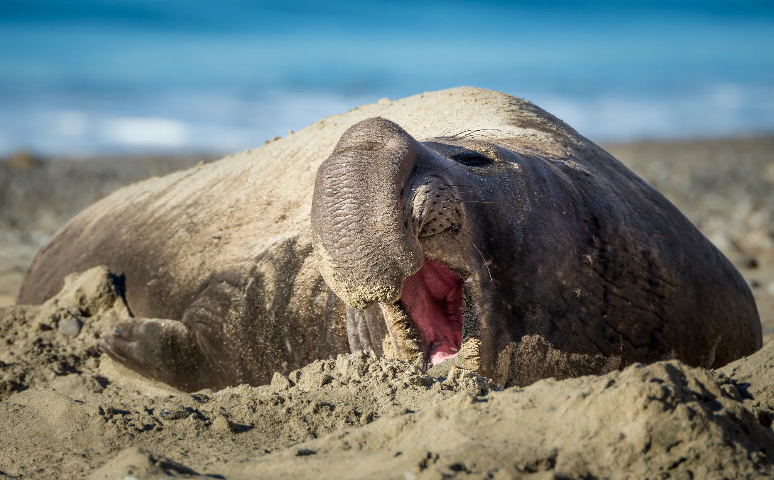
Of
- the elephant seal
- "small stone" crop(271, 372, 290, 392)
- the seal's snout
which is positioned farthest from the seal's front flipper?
the seal's snout

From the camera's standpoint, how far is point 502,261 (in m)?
3.29

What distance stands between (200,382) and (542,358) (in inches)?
74.0

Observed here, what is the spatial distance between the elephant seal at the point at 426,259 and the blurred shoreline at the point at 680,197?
5.24 feet

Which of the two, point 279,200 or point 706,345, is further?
point 279,200

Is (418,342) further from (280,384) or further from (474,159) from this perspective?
(474,159)

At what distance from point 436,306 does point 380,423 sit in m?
1.06

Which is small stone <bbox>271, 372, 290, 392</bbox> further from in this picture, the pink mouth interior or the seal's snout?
the pink mouth interior

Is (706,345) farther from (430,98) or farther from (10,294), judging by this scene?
(10,294)

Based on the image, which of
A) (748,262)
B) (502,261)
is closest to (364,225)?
(502,261)

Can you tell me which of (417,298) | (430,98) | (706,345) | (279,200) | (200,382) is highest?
(430,98)

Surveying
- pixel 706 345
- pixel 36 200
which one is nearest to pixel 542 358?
pixel 706 345

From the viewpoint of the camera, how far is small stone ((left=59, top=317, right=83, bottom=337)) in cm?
467

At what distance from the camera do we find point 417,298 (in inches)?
132

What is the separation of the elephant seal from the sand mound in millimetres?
385
